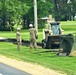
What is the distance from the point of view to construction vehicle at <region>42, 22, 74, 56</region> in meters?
22.1

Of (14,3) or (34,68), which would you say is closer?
(34,68)

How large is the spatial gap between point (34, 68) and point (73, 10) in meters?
85.5

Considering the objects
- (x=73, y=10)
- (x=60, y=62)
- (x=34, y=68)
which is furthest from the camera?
(x=73, y=10)

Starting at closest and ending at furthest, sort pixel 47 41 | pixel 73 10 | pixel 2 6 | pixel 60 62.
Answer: pixel 60 62, pixel 47 41, pixel 2 6, pixel 73 10

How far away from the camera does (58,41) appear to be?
26.9 metres

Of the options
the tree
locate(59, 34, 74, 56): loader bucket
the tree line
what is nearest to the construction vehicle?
locate(59, 34, 74, 56): loader bucket

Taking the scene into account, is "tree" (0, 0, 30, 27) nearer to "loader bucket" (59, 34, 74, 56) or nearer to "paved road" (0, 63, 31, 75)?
"loader bucket" (59, 34, 74, 56)

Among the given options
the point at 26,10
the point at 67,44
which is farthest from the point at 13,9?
the point at 67,44

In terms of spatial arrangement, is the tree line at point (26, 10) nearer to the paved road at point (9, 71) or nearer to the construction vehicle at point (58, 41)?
the construction vehicle at point (58, 41)

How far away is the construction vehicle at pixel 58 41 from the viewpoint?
72.5 feet

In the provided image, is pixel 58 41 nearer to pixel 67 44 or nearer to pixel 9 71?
pixel 67 44

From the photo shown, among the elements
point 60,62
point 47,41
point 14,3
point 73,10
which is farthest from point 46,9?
point 60,62

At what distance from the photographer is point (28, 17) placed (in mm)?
83125

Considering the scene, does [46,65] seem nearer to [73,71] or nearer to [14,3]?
[73,71]
